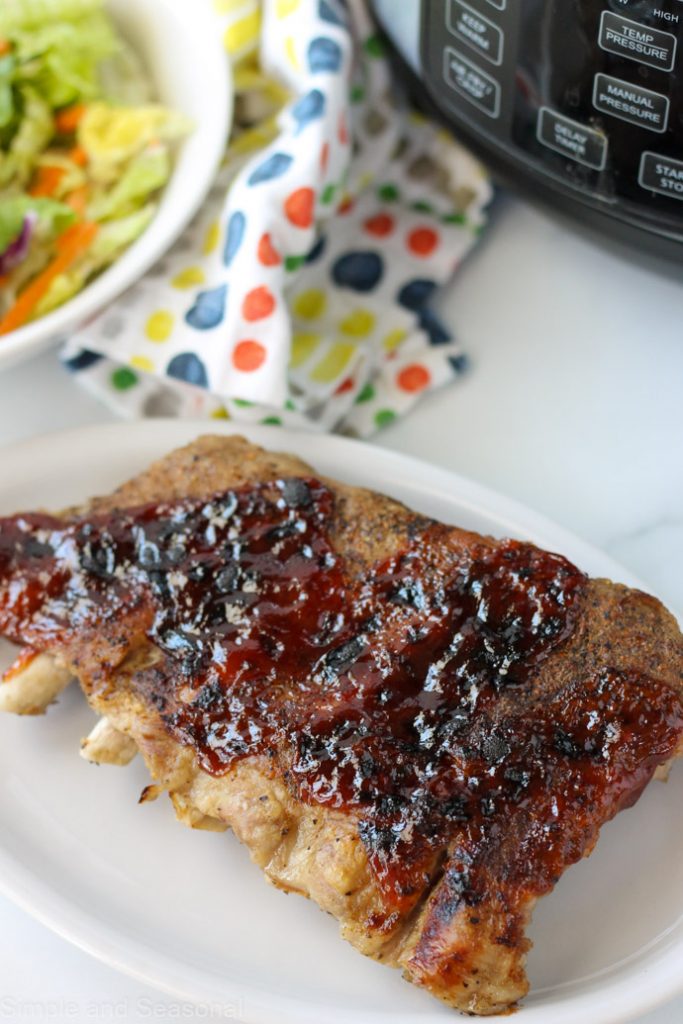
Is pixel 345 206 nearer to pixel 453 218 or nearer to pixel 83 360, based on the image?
pixel 453 218

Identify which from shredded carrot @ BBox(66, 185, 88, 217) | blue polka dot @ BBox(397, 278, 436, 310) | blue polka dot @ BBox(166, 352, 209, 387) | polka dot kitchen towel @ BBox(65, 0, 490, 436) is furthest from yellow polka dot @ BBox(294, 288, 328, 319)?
shredded carrot @ BBox(66, 185, 88, 217)

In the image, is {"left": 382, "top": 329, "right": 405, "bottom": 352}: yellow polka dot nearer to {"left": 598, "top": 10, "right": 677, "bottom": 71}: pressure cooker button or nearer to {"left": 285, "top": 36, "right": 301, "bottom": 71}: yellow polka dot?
{"left": 285, "top": 36, "right": 301, "bottom": 71}: yellow polka dot

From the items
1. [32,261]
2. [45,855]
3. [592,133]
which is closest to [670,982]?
[45,855]

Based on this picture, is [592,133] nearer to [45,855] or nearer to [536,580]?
[536,580]

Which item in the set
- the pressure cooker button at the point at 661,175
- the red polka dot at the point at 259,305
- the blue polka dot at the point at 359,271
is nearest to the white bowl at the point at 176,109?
the red polka dot at the point at 259,305

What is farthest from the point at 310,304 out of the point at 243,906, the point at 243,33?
the point at 243,906

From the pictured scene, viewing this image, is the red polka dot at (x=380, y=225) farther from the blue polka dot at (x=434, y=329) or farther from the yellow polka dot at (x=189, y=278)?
the yellow polka dot at (x=189, y=278)
